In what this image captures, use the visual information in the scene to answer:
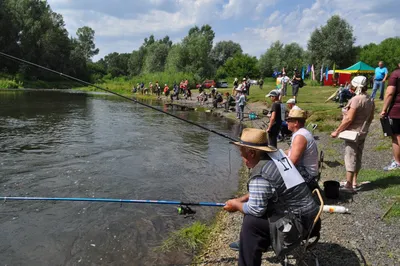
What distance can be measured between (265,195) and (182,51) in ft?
190

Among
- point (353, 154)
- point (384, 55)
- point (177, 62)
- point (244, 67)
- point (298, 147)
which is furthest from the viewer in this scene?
point (244, 67)

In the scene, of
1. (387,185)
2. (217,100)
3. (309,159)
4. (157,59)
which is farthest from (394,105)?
(157,59)

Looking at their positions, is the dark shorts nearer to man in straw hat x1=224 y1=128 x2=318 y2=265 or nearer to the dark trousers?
man in straw hat x1=224 y1=128 x2=318 y2=265

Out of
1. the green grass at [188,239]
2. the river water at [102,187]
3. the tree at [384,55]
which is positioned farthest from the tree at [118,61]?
the green grass at [188,239]

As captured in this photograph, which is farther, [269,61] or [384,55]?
[269,61]

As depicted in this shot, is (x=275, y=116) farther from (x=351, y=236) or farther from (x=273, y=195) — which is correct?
(x=273, y=195)

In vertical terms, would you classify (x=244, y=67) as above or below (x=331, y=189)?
above

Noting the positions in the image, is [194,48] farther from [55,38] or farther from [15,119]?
[15,119]

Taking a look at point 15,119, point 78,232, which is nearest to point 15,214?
point 78,232

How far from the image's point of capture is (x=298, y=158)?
188 inches

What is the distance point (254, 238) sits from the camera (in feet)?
11.0

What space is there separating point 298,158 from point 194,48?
5629 centimetres

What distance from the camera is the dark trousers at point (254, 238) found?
3340 mm

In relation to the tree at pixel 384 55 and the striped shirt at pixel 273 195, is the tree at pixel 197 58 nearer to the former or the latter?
the tree at pixel 384 55
